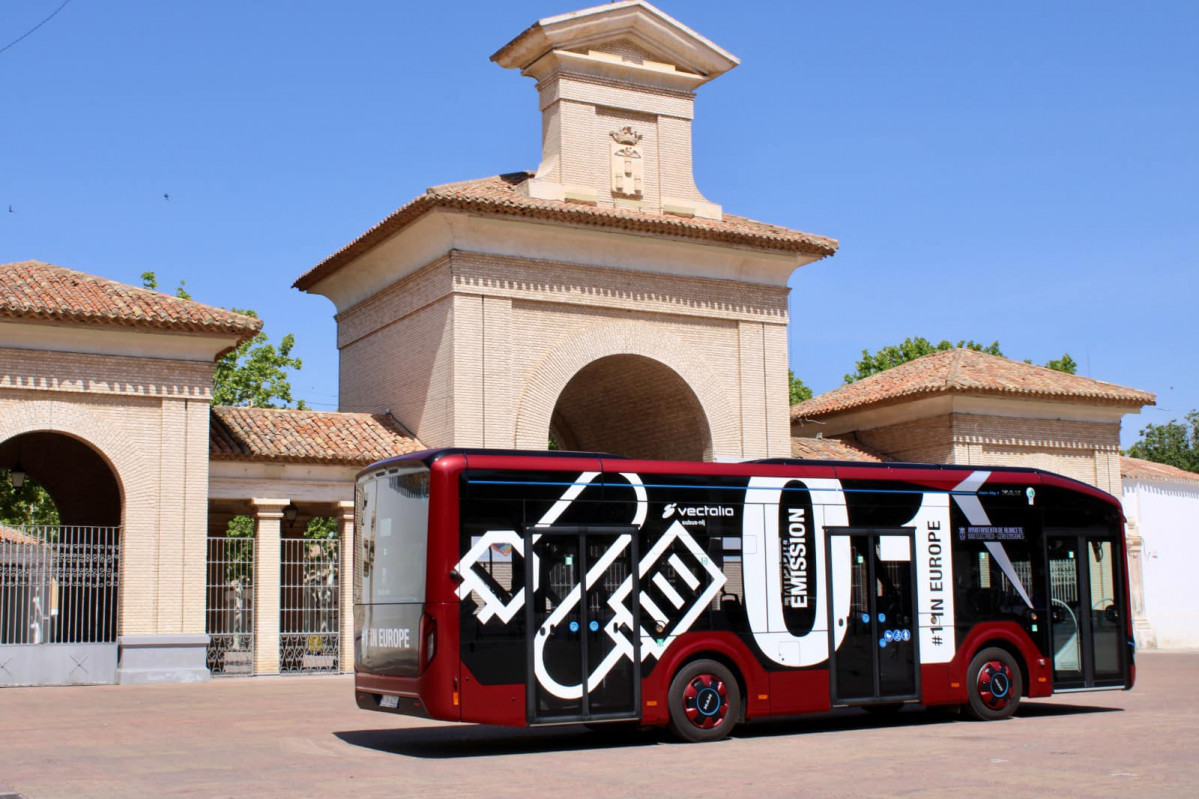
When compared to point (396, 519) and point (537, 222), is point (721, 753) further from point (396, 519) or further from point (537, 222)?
point (537, 222)

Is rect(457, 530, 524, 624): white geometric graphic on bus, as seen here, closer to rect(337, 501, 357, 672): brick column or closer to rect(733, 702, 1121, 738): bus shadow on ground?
rect(733, 702, 1121, 738): bus shadow on ground

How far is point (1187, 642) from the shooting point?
31.7 m

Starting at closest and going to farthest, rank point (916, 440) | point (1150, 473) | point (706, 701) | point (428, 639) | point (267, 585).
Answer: point (428, 639)
point (706, 701)
point (267, 585)
point (916, 440)
point (1150, 473)

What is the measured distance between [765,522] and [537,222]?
1200cm

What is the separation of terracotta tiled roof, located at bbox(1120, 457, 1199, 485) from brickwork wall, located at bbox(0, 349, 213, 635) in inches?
863

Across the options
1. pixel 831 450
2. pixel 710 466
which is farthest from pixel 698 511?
pixel 831 450

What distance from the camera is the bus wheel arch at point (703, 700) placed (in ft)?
39.5

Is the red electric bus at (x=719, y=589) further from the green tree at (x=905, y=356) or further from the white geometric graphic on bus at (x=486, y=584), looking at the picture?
the green tree at (x=905, y=356)

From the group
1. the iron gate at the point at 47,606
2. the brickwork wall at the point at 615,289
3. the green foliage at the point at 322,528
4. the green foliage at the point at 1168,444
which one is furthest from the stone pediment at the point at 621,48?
the green foliage at the point at 1168,444

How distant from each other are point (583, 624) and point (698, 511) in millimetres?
1587

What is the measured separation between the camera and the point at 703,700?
12227 mm

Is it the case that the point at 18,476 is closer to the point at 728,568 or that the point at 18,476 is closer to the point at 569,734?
the point at 569,734

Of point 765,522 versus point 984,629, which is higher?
point 765,522

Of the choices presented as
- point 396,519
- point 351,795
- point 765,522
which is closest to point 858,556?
point 765,522
